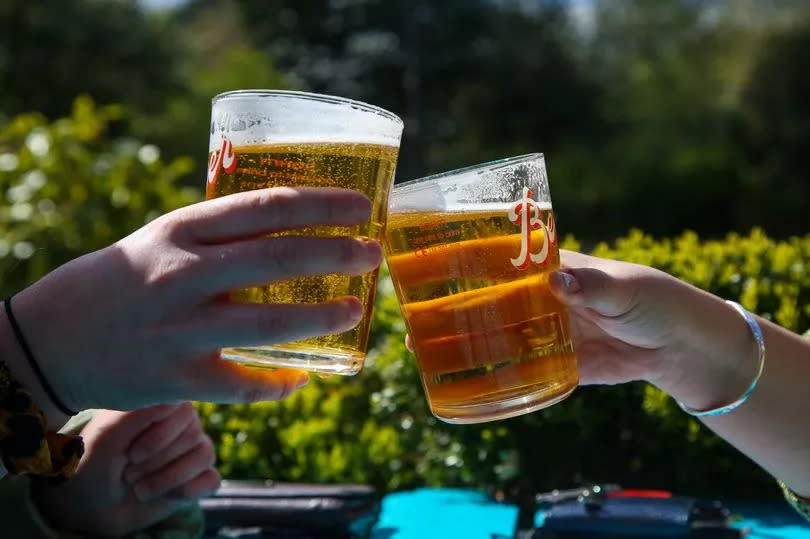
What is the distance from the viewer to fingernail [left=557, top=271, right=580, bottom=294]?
154 cm

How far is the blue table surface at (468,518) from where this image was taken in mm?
2127

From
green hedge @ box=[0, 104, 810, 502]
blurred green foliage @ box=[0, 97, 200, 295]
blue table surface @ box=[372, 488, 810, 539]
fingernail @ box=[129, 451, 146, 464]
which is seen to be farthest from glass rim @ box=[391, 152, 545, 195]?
blurred green foliage @ box=[0, 97, 200, 295]

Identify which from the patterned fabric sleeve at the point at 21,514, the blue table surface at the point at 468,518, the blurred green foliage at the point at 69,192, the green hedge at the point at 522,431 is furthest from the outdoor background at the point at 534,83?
the patterned fabric sleeve at the point at 21,514

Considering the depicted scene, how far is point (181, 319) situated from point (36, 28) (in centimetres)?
3339

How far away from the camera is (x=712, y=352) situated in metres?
1.76

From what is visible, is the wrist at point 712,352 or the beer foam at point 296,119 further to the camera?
the wrist at point 712,352

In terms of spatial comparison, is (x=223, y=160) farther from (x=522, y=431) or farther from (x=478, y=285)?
(x=522, y=431)

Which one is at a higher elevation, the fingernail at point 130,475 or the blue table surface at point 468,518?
the fingernail at point 130,475

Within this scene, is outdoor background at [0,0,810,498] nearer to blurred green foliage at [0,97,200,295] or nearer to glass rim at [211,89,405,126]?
blurred green foliage at [0,97,200,295]

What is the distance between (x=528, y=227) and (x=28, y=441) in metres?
0.86

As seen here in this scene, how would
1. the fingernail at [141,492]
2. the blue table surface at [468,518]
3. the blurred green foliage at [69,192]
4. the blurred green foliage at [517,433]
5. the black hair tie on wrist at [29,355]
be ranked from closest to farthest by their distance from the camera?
1. the black hair tie on wrist at [29,355]
2. the fingernail at [141,492]
3. the blue table surface at [468,518]
4. the blurred green foliage at [517,433]
5. the blurred green foliage at [69,192]

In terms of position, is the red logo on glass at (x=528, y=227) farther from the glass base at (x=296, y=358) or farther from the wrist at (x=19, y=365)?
the wrist at (x=19, y=365)

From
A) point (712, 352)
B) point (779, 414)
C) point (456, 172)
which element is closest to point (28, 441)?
point (456, 172)

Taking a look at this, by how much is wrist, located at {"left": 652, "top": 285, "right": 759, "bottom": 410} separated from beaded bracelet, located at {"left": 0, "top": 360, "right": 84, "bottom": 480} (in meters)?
1.11
